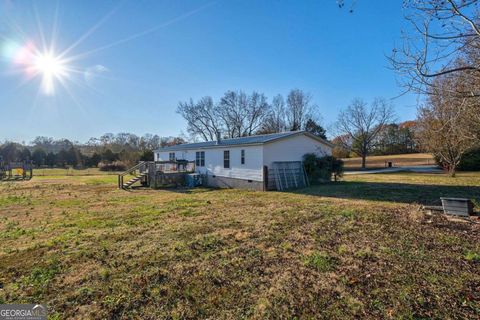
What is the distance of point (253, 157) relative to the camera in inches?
531

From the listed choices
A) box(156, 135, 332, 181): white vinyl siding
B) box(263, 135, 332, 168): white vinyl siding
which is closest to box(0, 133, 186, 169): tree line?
box(156, 135, 332, 181): white vinyl siding

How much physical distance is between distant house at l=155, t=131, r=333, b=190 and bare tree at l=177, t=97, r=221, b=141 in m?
23.4

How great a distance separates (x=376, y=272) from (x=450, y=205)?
448cm

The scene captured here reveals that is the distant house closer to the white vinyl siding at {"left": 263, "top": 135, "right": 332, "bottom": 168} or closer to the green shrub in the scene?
the white vinyl siding at {"left": 263, "top": 135, "right": 332, "bottom": 168}

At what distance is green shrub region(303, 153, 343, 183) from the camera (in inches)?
579

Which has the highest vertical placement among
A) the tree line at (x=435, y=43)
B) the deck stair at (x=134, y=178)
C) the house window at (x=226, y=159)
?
the tree line at (x=435, y=43)

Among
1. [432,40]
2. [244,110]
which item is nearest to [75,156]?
[244,110]

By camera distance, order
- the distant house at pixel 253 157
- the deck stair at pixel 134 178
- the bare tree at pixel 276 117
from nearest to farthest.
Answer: the distant house at pixel 253 157 → the deck stair at pixel 134 178 → the bare tree at pixel 276 117

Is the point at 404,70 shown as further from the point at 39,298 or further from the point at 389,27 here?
the point at 39,298

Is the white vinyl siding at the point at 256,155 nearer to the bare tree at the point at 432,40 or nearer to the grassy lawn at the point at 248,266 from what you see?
the grassy lawn at the point at 248,266

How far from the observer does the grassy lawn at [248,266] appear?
268cm

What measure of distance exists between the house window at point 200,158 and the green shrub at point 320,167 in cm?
722

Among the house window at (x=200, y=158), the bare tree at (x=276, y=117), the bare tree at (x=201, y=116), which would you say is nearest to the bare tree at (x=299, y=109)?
the bare tree at (x=276, y=117)

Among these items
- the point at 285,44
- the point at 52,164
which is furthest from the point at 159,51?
the point at 52,164
